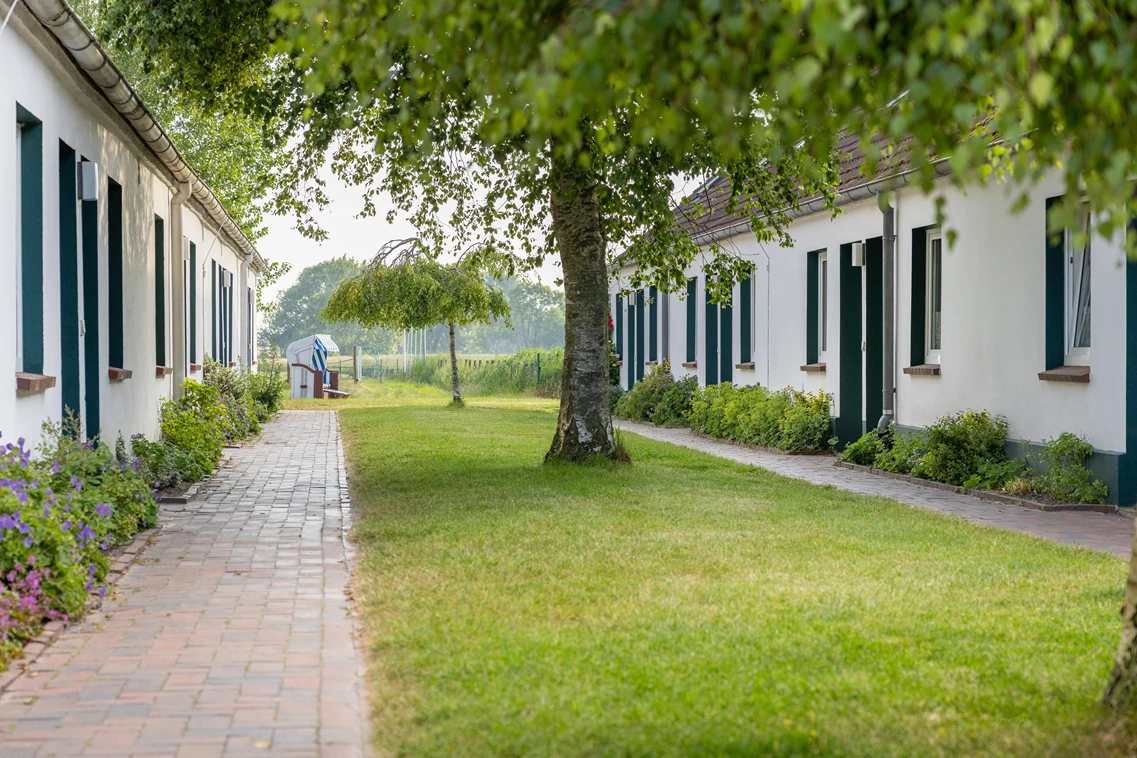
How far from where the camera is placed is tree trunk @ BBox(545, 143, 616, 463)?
12906 millimetres

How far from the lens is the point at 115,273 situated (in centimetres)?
1134

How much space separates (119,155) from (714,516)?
6.49m

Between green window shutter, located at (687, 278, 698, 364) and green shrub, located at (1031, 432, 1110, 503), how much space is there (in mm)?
12573

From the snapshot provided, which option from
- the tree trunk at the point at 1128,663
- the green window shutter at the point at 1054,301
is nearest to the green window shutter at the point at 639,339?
the green window shutter at the point at 1054,301

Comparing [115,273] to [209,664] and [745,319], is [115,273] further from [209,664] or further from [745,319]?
[745,319]

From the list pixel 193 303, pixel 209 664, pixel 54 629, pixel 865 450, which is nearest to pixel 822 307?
pixel 865 450

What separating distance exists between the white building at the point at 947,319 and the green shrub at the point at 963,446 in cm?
19

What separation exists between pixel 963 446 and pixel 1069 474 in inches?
65.0

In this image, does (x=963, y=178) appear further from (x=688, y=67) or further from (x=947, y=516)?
(x=947, y=516)

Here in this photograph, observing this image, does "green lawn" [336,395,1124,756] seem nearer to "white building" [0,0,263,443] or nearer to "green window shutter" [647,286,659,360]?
"white building" [0,0,263,443]

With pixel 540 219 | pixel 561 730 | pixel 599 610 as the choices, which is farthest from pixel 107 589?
pixel 540 219

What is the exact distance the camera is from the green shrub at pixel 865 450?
47.1ft

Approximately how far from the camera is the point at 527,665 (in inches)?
195

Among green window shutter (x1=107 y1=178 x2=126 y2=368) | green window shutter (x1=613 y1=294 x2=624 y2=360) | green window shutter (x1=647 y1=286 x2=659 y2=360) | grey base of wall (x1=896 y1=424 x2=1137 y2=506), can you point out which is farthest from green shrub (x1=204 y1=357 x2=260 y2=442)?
grey base of wall (x1=896 y1=424 x2=1137 y2=506)
